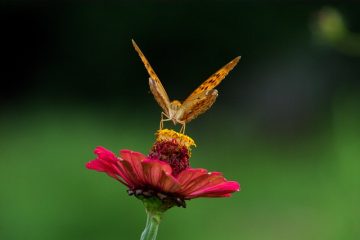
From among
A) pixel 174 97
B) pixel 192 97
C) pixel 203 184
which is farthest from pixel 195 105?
pixel 174 97

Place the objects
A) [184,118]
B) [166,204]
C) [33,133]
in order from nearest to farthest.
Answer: [166,204] < [184,118] < [33,133]

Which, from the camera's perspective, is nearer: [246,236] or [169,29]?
[246,236]

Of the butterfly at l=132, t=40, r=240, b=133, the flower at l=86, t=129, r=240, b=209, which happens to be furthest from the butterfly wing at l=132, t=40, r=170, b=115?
the flower at l=86, t=129, r=240, b=209

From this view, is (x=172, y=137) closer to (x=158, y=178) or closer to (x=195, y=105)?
(x=195, y=105)

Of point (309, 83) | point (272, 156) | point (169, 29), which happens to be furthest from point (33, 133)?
point (309, 83)

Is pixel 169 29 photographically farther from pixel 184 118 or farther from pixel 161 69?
pixel 184 118
